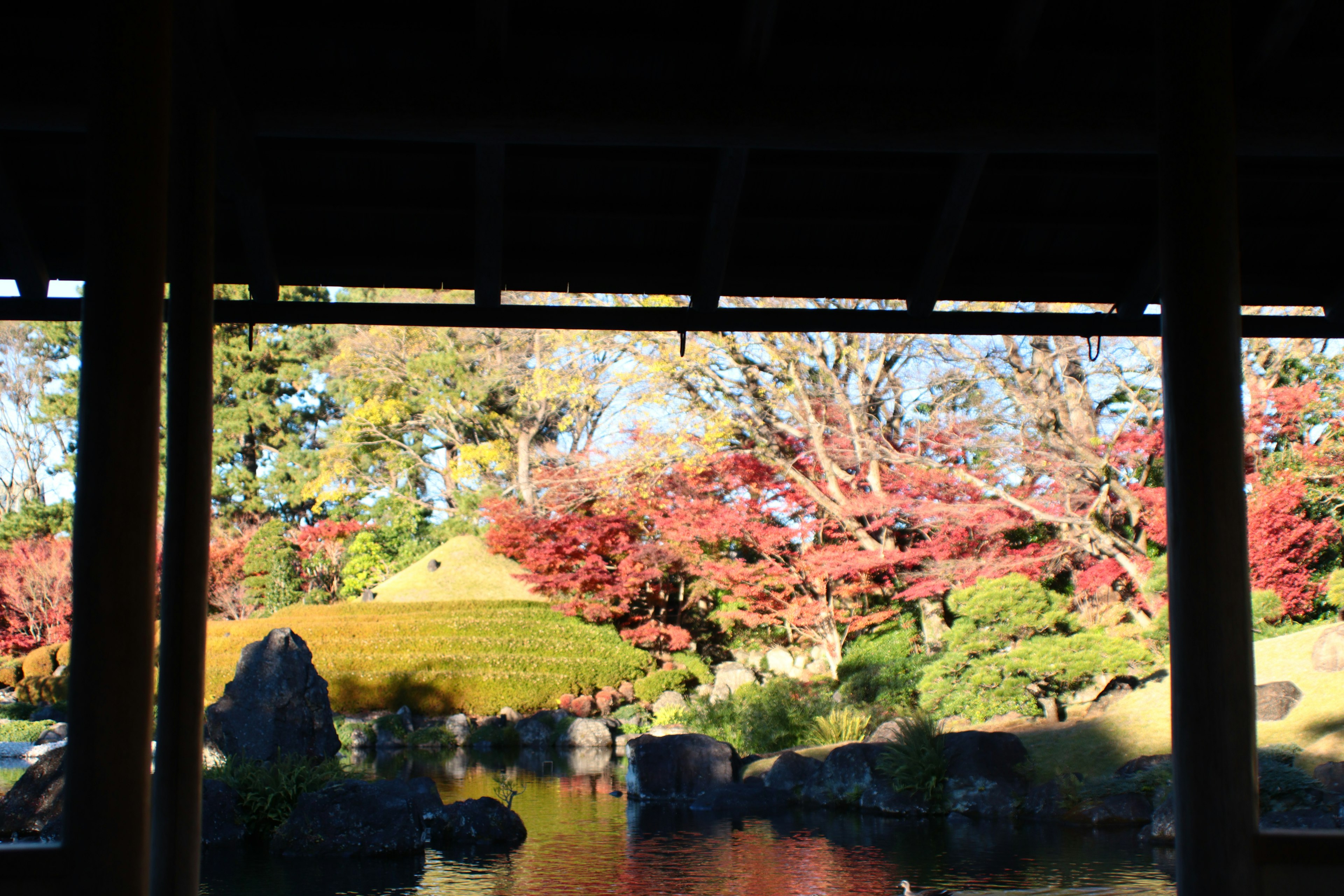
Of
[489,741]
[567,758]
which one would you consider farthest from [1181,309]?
[489,741]

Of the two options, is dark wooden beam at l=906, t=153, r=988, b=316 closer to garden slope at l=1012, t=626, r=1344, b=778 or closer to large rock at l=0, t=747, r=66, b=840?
garden slope at l=1012, t=626, r=1344, b=778

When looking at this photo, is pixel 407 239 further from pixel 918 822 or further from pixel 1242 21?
pixel 918 822

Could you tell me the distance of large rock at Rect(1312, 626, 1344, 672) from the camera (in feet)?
30.9

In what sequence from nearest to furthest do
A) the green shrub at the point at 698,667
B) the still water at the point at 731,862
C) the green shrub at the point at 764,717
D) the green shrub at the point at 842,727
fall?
the still water at the point at 731,862, the green shrub at the point at 842,727, the green shrub at the point at 764,717, the green shrub at the point at 698,667

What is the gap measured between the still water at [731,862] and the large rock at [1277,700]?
2.24 meters

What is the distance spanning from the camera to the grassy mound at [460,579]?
19.1 meters

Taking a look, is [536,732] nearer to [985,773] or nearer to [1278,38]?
[985,773]

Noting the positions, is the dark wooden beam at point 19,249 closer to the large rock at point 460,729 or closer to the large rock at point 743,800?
the large rock at point 743,800

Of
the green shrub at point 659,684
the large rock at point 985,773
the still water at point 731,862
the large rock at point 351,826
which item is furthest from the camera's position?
the green shrub at point 659,684

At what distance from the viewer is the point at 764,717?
11.8m

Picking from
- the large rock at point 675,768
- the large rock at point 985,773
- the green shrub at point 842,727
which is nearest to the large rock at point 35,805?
the large rock at point 675,768

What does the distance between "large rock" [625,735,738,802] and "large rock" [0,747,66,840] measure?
4522 millimetres

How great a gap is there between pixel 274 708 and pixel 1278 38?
30.9 ft

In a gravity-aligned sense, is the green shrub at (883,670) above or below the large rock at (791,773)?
above
